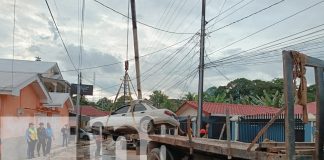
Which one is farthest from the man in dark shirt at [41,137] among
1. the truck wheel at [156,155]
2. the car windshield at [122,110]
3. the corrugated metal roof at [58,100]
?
the truck wheel at [156,155]

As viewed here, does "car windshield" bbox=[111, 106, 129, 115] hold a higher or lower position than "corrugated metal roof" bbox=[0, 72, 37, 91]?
lower

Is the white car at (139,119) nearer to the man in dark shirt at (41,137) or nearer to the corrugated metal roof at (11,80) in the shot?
the man in dark shirt at (41,137)

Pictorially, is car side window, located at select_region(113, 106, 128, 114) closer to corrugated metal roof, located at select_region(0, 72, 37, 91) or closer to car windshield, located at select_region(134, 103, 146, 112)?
car windshield, located at select_region(134, 103, 146, 112)

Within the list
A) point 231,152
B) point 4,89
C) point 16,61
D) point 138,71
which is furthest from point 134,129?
point 16,61

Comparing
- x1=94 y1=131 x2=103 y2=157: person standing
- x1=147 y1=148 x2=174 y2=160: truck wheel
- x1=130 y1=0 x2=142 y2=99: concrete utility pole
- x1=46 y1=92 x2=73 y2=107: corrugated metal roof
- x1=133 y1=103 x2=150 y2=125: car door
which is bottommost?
x1=94 y1=131 x2=103 y2=157: person standing

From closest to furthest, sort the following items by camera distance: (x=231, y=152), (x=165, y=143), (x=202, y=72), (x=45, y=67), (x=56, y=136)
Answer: (x=231, y=152) < (x=165, y=143) < (x=202, y=72) < (x=45, y=67) < (x=56, y=136)

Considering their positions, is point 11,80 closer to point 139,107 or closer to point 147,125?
point 139,107

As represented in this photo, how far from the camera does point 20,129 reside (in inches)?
735

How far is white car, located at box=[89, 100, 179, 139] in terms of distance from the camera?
50.7 feet

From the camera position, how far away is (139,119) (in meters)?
15.7

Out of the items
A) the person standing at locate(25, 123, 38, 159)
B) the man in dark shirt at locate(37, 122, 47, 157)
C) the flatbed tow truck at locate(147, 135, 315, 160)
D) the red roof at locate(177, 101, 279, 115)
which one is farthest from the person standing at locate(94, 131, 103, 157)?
the red roof at locate(177, 101, 279, 115)

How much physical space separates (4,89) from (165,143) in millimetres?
8620

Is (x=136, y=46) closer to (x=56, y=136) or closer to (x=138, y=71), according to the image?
(x=138, y=71)

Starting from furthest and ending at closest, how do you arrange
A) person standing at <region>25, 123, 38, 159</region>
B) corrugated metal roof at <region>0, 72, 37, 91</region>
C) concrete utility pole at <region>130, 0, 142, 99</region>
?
1. person standing at <region>25, 123, 38, 159</region>
2. concrete utility pole at <region>130, 0, 142, 99</region>
3. corrugated metal roof at <region>0, 72, 37, 91</region>
